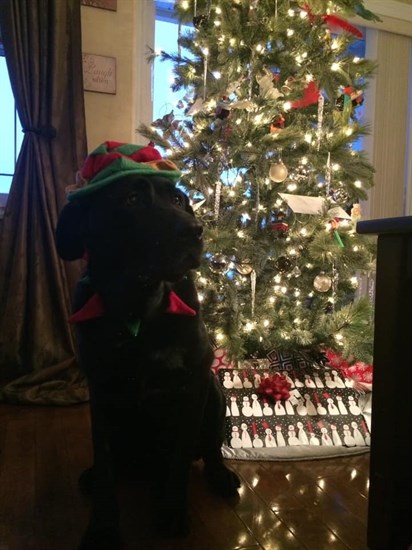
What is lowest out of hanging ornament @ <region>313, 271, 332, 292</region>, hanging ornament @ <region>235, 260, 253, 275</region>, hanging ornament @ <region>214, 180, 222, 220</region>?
hanging ornament @ <region>313, 271, 332, 292</region>

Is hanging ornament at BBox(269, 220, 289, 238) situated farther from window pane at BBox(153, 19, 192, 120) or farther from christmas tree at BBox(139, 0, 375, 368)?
window pane at BBox(153, 19, 192, 120)

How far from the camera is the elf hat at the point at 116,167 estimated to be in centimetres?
99

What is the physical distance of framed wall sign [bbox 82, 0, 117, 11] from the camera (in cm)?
237

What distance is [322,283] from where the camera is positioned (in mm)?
1967

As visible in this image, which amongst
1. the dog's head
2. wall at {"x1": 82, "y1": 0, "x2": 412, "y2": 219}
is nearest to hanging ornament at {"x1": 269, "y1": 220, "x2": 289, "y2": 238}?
the dog's head

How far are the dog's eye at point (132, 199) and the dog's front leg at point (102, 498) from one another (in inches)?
17.9

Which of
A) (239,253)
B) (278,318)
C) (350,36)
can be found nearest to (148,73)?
(350,36)

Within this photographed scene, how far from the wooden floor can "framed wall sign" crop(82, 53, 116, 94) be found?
1.78 m

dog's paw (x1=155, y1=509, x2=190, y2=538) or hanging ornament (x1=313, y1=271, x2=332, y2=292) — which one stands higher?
hanging ornament (x1=313, y1=271, x2=332, y2=292)

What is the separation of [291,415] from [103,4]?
225cm

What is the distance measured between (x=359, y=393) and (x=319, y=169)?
38.5 inches

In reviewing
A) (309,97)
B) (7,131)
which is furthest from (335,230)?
(7,131)

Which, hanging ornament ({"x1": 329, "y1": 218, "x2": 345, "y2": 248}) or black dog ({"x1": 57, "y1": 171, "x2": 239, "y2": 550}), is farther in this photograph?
hanging ornament ({"x1": 329, "y1": 218, "x2": 345, "y2": 248})

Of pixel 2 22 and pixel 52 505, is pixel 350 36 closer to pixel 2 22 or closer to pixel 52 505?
pixel 2 22
